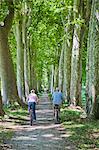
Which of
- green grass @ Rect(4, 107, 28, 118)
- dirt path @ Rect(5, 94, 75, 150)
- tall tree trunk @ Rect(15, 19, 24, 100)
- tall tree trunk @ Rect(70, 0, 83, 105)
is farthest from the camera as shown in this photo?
tall tree trunk @ Rect(15, 19, 24, 100)

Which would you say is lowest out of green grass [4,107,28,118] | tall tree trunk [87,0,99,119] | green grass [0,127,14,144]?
green grass [4,107,28,118]

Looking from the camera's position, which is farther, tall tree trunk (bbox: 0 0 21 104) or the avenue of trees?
tall tree trunk (bbox: 0 0 21 104)

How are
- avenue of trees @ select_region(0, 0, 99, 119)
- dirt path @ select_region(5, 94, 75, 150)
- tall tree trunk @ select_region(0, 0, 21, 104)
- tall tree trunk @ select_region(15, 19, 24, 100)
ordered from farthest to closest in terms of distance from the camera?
1. tall tree trunk @ select_region(15, 19, 24, 100)
2. tall tree trunk @ select_region(0, 0, 21, 104)
3. avenue of trees @ select_region(0, 0, 99, 119)
4. dirt path @ select_region(5, 94, 75, 150)

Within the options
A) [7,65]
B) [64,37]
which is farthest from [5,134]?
[64,37]

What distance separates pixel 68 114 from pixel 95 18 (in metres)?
→ 7.07

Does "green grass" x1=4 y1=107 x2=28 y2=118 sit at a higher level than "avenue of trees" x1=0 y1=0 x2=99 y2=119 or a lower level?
lower

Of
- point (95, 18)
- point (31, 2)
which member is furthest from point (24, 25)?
point (95, 18)

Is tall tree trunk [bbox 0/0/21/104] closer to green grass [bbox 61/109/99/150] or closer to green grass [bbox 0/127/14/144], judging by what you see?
green grass [bbox 61/109/99/150]

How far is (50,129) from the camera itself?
1791 cm

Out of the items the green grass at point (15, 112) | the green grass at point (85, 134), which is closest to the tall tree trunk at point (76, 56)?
the green grass at point (15, 112)

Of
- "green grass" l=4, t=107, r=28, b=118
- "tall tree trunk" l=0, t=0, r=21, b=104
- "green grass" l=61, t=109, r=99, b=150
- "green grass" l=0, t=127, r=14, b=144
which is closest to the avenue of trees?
"tall tree trunk" l=0, t=0, r=21, b=104

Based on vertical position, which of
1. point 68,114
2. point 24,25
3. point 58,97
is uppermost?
point 24,25

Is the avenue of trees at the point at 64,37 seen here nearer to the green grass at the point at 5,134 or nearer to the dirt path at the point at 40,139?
the dirt path at the point at 40,139

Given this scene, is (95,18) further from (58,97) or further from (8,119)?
(8,119)
